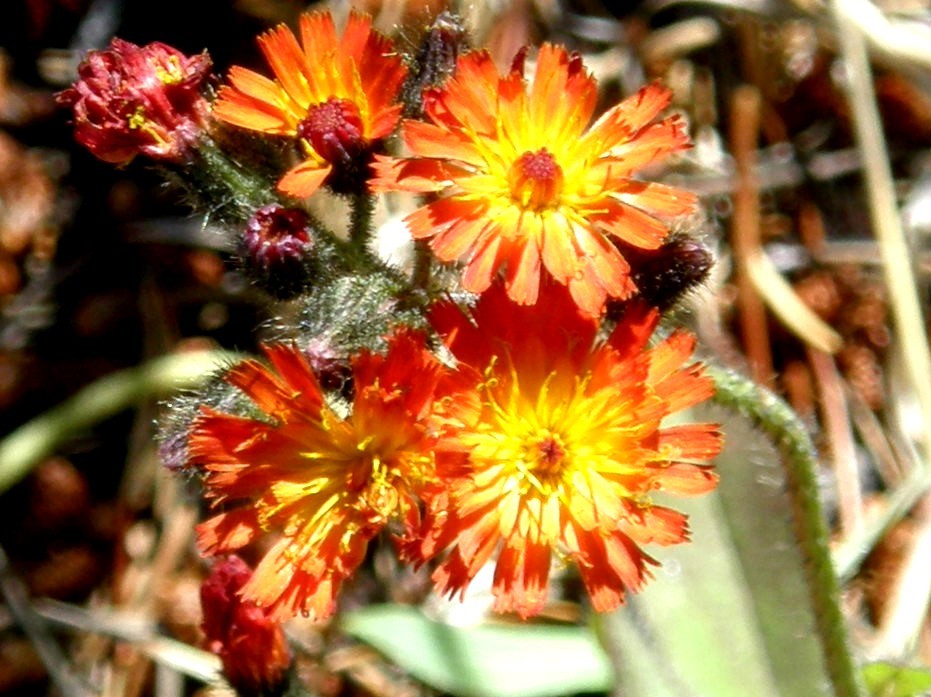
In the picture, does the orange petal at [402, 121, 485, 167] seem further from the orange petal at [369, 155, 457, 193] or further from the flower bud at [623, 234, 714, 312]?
the flower bud at [623, 234, 714, 312]

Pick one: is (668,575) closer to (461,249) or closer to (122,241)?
(461,249)

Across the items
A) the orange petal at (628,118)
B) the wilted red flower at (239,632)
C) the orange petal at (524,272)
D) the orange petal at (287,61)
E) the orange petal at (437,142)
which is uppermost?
the orange petal at (287,61)

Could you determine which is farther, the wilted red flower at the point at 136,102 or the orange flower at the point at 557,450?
the wilted red flower at the point at 136,102

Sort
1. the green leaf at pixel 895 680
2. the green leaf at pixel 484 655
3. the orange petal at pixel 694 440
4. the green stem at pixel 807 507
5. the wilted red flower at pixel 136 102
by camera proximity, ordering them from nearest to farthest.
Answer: the orange petal at pixel 694 440
the wilted red flower at pixel 136 102
the green stem at pixel 807 507
the green leaf at pixel 895 680
the green leaf at pixel 484 655

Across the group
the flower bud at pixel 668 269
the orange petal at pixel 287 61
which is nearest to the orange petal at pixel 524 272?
the flower bud at pixel 668 269

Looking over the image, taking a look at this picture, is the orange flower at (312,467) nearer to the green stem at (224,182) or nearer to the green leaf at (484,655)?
the green stem at (224,182)

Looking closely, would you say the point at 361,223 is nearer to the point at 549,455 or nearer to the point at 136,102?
the point at 136,102

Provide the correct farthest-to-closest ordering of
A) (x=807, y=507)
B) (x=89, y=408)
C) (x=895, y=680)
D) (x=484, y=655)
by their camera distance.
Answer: (x=89, y=408), (x=484, y=655), (x=895, y=680), (x=807, y=507)

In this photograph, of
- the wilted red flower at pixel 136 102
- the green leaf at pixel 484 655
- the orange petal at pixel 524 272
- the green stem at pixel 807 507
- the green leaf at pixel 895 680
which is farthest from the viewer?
the green leaf at pixel 484 655

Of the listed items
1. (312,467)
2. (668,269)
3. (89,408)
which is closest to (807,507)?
(668,269)
